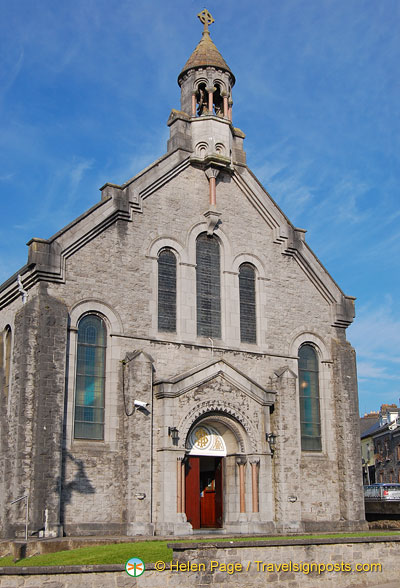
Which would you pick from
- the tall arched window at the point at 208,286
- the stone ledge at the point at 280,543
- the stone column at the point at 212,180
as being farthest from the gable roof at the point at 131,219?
the stone ledge at the point at 280,543

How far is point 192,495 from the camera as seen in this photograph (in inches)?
958

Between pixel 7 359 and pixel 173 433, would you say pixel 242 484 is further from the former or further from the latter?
pixel 7 359

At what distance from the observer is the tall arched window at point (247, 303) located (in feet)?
90.5

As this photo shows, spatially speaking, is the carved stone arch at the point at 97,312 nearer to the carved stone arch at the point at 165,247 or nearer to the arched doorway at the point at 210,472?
the carved stone arch at the point at 165,247

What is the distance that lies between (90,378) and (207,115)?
1177 centimetres

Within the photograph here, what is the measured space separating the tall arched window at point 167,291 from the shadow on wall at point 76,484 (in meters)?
5.55

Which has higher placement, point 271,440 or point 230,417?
point 230,417

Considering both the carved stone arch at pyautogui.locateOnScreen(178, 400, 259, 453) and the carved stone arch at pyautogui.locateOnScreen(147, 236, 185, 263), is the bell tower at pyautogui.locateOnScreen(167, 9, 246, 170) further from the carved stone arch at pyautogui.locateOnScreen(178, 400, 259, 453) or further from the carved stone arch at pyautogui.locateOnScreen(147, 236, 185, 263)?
the carved stone arch at pyautogui.locateOnScreen(178, 400, 259, 453)

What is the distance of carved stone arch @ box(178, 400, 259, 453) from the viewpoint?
80.2 ft

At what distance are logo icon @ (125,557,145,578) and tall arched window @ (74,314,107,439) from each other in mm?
8039

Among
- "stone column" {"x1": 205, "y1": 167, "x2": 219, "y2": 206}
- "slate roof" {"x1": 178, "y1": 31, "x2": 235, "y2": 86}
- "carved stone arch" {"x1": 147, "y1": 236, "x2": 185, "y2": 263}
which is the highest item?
"slate roof" {"x1": 178, "y1": 31, "x2": 235, "y2": 86}

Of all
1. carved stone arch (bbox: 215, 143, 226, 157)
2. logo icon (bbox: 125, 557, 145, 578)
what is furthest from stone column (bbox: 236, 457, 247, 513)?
carved stone arch (bbox: 215, 143, 226, 157)

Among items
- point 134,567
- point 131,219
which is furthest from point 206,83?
point 134,567

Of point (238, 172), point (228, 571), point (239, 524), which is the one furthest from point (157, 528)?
point (238, 172)
